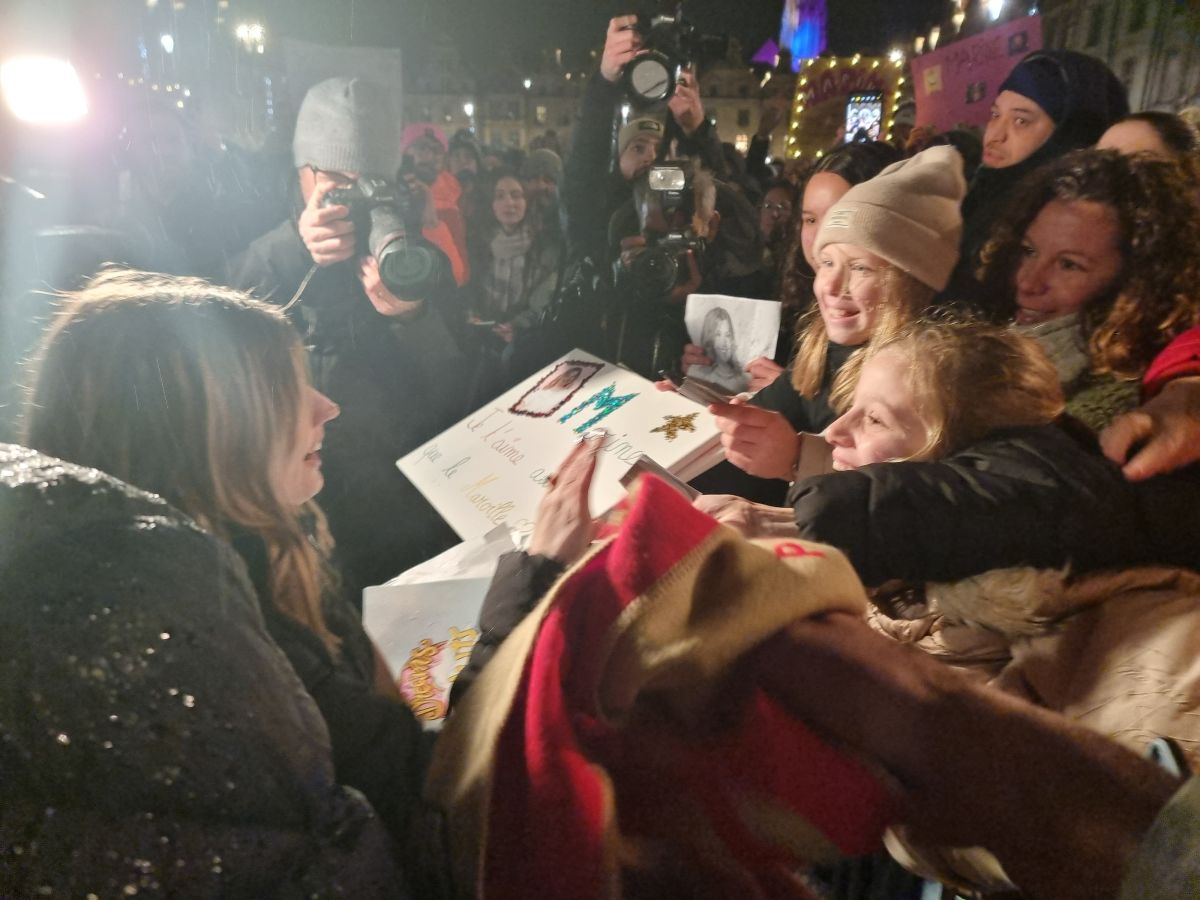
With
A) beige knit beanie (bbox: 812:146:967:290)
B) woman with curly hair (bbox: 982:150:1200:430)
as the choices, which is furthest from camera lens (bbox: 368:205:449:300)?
woman with curly hair (bbox: 982:150:1200:430)

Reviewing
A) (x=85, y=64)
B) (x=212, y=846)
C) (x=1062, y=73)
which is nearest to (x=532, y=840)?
(x=212, y=846)

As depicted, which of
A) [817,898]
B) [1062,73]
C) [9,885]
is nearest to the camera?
[9,885]

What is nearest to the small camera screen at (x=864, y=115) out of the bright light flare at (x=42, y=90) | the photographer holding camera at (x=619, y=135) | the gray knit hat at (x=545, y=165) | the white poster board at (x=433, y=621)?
the photographer holding camera at (x=619, y=135)

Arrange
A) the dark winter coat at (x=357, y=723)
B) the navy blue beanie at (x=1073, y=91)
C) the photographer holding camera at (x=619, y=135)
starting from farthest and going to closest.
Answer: the photographer holding camera at (x=619, y=135), the navy blue beanie at (x=1073, y=91), the dark winter coat at (x=357, y=723)

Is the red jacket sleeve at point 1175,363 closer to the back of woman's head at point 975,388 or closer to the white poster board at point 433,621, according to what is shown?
the back of woman's head at point 975,388

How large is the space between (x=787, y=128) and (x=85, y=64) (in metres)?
0.75

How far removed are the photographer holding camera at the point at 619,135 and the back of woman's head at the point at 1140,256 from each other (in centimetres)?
41

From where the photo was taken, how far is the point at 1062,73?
26.5 inches

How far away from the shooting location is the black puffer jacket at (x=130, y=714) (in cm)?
29

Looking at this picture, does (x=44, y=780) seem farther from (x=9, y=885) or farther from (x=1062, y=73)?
(x=1062, y=73)

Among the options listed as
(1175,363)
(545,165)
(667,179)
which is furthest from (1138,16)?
(545,165)

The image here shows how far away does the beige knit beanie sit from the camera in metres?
0.68

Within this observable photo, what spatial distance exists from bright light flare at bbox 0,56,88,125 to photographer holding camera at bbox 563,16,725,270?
0.52m

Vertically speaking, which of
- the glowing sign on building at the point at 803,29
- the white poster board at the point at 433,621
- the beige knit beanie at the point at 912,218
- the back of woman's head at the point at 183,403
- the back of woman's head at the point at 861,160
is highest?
the glowing sign on building at the point at 803,29
